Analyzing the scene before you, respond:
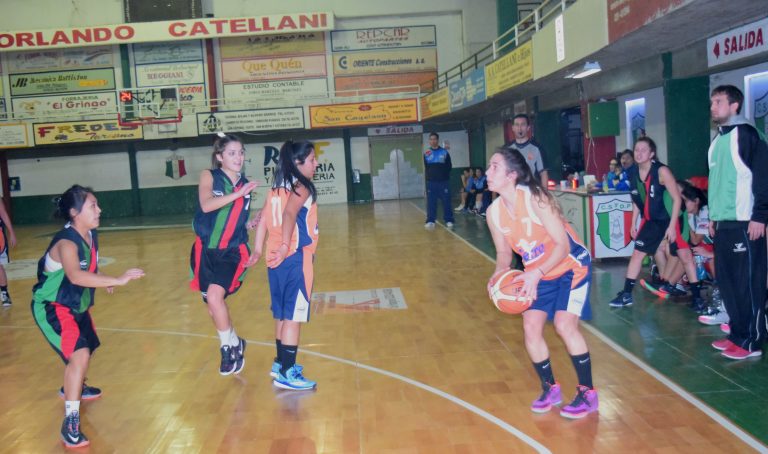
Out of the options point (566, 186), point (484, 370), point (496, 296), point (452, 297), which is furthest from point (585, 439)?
point (566, 186)

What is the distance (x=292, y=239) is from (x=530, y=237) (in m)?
1.62

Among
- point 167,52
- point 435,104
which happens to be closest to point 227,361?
point 435,104

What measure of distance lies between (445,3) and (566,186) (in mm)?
15903

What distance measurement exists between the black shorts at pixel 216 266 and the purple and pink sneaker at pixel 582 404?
2531 millimetres

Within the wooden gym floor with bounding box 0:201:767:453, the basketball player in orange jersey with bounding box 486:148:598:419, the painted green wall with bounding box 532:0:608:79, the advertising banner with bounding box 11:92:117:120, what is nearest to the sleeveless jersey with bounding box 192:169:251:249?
the wooden gym floor with bounding box 0:201:767:453

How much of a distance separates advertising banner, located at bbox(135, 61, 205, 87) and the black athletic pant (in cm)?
2325

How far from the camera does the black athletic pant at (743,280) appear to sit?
5090 millimetres

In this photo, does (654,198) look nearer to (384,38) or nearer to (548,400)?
(548,400)

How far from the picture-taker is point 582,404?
14.1 feet

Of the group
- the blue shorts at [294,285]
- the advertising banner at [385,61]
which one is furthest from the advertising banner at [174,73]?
the blue shorts at [294,285]

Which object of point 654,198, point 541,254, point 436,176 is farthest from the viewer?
point 436,176

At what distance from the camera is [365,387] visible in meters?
5.05

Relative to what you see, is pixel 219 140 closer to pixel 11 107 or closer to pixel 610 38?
pixel 610 38

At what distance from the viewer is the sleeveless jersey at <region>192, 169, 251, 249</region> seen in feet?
17.3
